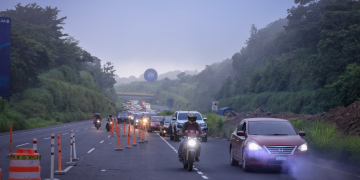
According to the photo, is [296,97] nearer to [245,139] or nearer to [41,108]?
[41,108]

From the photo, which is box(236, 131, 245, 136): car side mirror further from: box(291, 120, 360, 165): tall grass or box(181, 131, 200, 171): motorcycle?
box(291, 120, 360, 165): tall grass

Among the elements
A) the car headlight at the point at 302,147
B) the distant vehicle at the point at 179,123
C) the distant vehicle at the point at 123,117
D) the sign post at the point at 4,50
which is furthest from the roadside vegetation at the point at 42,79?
the car headlight at the point at 302,147

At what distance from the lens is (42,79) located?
70688mm

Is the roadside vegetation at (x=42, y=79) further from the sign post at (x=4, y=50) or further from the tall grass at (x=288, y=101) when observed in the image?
the tall grass at (x=288, y=101)

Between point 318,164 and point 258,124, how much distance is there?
3461 mm

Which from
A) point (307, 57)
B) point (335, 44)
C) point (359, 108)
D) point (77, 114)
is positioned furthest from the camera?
point (77, 114)

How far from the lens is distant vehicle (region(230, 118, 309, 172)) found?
41.8ft

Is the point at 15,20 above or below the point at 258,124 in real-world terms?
above

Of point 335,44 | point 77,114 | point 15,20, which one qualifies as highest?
point 15,20

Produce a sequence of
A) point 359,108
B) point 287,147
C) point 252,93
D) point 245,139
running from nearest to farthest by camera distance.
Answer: point 287,147 → point 245,139 → point 359,108 → point 252,93

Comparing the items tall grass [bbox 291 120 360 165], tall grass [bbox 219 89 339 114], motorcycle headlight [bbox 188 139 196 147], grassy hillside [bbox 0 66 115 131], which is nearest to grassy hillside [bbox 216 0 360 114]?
tall grass [bbox 219 89 339 114]

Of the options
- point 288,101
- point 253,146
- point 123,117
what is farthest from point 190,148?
point 288,101

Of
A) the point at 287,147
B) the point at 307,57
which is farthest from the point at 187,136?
the point at 307,57

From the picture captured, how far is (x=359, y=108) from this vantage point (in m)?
25.4
